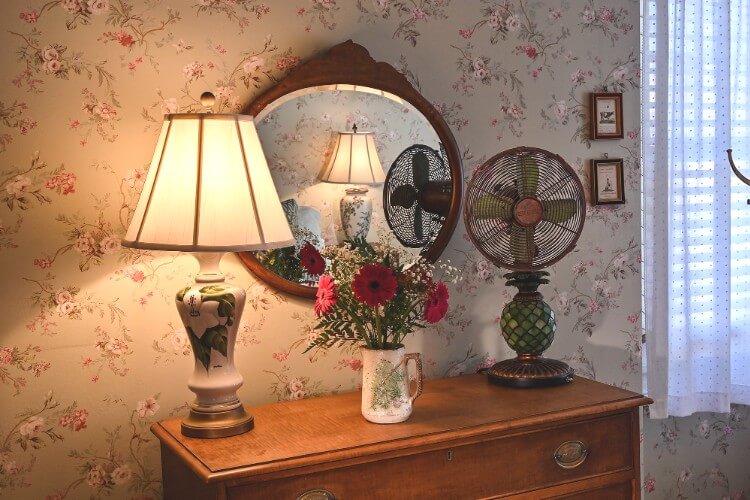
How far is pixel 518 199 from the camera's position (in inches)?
97.5

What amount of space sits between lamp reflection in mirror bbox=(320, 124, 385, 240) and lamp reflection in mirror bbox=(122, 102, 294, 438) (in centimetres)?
36

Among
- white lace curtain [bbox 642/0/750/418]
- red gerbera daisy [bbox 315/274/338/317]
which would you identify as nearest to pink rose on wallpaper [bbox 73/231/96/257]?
red gerbera daisy [bbox 315/274/338/317]

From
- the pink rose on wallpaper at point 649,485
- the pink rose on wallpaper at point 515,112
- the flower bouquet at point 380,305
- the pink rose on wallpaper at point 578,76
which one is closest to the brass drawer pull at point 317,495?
the flower bouquet at point 380,305

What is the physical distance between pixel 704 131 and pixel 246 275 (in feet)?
5.89

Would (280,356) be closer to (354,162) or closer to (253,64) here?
(354,162)

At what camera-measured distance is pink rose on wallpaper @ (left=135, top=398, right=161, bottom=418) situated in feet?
7.39

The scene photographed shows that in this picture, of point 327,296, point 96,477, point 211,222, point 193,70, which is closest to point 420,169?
point 327,296

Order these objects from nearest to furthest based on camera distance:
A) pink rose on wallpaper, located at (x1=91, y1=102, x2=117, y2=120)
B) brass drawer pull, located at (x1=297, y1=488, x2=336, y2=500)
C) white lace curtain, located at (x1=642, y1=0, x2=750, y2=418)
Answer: brass drawer pull, located at (x1=297, y1=488, x2=336, y2=500), pink rose on wallpaper, located at (x1=91, y1=102, x2=117, y2=120), white lace curtain, located at (x1=642, y1=0, x2=750, y2=418)

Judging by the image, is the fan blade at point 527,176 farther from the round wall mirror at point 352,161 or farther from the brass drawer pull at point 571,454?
the brass drawer pull at point 571,454

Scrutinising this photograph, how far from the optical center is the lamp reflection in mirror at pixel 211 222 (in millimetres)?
1936

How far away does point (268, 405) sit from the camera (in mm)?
2338

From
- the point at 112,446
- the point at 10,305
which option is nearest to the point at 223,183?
the point at 10,305

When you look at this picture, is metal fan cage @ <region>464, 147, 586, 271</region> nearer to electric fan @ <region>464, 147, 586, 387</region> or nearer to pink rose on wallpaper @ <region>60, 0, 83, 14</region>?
electric fan @ <region>464, 147, 586, 387</region>

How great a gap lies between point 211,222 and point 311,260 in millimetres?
359
